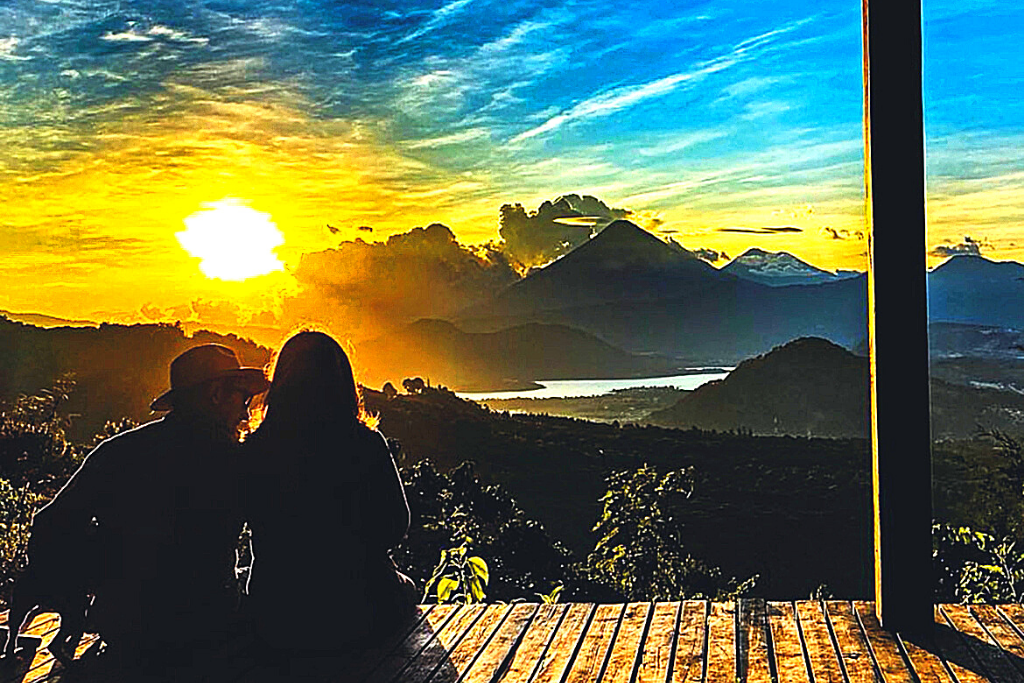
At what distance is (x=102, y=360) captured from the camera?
5266 mm

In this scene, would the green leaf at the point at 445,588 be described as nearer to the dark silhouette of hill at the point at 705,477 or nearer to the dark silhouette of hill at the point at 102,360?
the dark silhouette of hill at the point at 705,477

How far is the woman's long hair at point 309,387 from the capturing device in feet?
10.3

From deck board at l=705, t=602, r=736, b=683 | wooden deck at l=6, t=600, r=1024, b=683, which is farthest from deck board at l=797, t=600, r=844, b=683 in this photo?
deck board at l=705, t=602, r=736, b=683

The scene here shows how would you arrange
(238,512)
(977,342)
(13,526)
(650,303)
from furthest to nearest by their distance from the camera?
1. (650,303)
2. (977,342)
3. (13,526)
4. (238,512)

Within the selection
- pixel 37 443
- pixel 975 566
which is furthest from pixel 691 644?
pixel 37 443

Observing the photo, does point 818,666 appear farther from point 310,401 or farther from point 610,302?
point 610,302

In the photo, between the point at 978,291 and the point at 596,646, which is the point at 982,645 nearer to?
the point at 596,646

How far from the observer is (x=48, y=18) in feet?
16.3

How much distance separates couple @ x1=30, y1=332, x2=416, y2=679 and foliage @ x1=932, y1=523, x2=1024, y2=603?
2210 mm

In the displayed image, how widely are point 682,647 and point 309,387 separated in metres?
1.15

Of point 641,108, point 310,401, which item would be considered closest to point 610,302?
point 641,108

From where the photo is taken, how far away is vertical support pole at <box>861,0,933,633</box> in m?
3.23

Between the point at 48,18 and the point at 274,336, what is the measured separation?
1.56 meters

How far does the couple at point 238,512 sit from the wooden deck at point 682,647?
0.17 m
